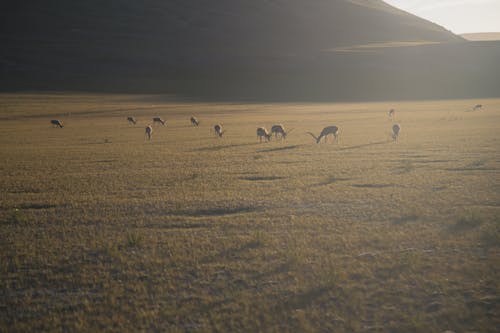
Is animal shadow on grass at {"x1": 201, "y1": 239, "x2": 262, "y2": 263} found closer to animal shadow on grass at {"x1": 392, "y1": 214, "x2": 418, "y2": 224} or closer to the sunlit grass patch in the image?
animal shadow on grass at {"x1": 392, "y1": 214, "x2": 418, "y2": 224}

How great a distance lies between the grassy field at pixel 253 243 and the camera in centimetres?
743

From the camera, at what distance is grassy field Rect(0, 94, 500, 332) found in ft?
24.4

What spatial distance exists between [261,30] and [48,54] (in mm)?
85781

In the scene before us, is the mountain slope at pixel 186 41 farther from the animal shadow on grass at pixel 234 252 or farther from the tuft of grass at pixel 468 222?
the tuft of grass at pixel 468 222

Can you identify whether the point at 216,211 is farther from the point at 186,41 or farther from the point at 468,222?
the point at 186,41

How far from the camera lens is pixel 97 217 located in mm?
12836

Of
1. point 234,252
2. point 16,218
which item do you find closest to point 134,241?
point 234,252

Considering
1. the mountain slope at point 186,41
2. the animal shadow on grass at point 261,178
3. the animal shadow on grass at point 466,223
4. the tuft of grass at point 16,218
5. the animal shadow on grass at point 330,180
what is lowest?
the animal shadow on grass at point 466,223

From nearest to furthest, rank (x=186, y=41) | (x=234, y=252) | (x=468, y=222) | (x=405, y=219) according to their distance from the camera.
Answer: (x=234, y=252), (x=468, y=222), (x=405, y=219), (x=186, y=41)

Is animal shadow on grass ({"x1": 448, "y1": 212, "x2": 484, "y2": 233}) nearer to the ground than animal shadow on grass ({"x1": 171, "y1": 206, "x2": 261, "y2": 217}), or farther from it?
nearer to the ground

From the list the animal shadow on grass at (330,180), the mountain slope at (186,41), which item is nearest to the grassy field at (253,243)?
the animal shadow on grass at (330,180)

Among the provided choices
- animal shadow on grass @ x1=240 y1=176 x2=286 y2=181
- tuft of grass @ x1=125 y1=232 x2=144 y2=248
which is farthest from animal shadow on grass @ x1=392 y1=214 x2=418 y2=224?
tuft of grass @ x1=125 y1=232 x2=144 y2=248

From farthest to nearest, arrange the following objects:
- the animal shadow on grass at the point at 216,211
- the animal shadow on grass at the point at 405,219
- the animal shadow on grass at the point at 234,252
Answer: the animal shadow on grass at the point at 216,211, the animal shadow on grass at the point at 405,219, the animal shadow on grass at the point at 234,252

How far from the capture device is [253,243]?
10.6 meters
